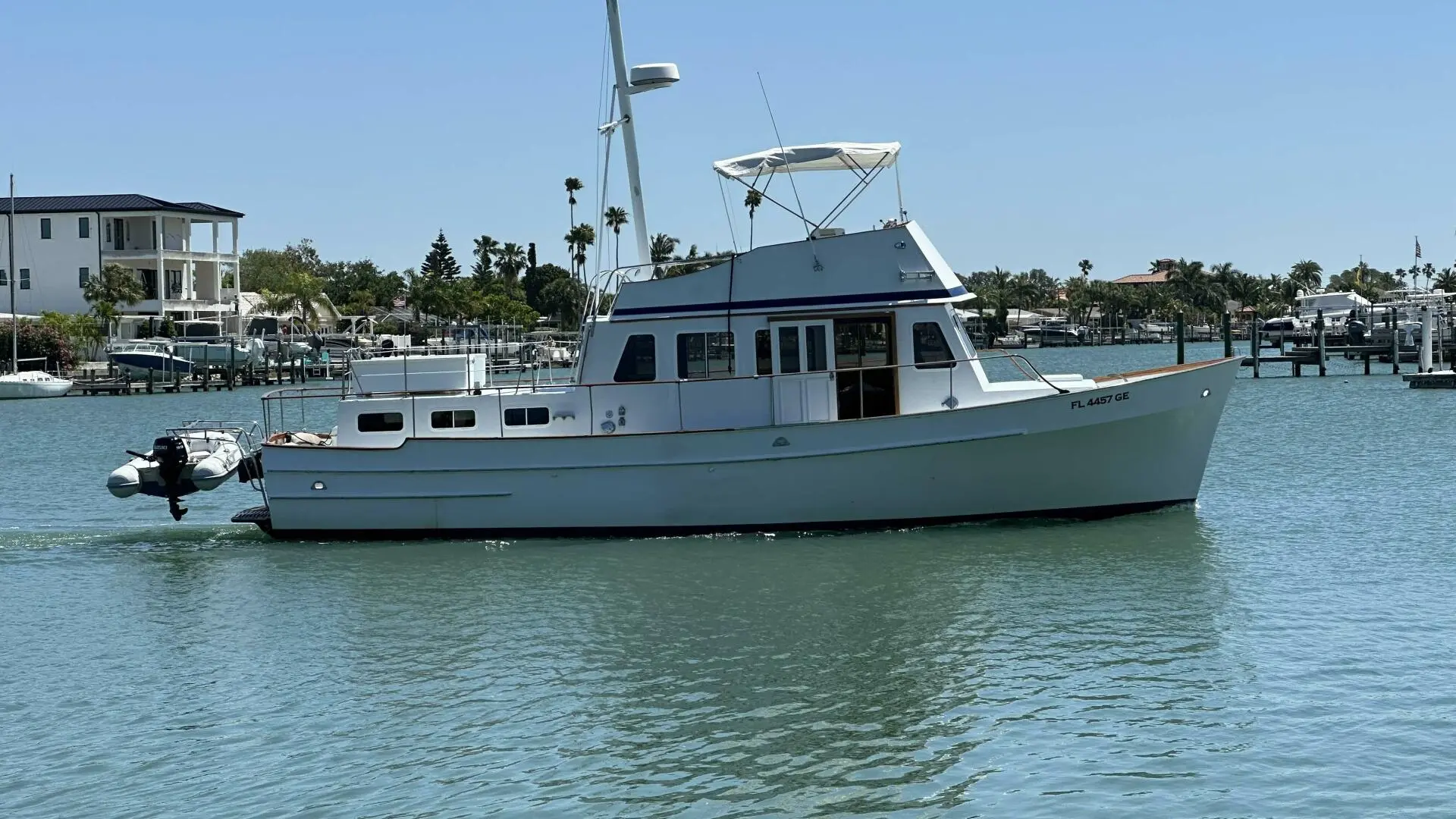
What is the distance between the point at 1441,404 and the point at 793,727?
38.5 metres

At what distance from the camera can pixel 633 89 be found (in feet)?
64.9

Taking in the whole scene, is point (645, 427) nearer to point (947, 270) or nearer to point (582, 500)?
point (582, 500)

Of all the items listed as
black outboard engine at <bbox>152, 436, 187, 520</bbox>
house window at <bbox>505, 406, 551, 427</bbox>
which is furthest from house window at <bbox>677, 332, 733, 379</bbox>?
black outboard engine at <bbox>152, 436, 187, 520</bbox>

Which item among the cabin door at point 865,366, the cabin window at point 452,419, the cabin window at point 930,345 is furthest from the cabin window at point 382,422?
the cabin window at point 930,345

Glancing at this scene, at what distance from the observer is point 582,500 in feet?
61.6

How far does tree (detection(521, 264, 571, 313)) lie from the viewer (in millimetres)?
111562

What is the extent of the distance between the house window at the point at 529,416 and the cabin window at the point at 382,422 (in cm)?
144

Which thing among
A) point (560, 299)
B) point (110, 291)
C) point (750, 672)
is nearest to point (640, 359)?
point (750, 672)

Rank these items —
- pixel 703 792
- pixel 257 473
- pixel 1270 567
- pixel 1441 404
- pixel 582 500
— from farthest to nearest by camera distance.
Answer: pixel 1441 404 < pixel 257 473 < pixel 582 500 < pixel 1270 567 < pixel 703 792

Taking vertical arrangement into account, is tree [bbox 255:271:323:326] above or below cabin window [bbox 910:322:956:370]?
above

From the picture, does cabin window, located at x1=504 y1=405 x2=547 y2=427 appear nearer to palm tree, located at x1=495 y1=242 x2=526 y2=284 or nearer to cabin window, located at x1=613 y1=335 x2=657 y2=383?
cabin window, located at x1=613 y1=335 x2=657 y2=383

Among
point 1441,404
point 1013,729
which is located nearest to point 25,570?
point 1013,729

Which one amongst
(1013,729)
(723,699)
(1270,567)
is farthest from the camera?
(1270,567)

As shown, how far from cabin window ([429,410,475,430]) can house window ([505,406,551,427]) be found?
1.77 ft
